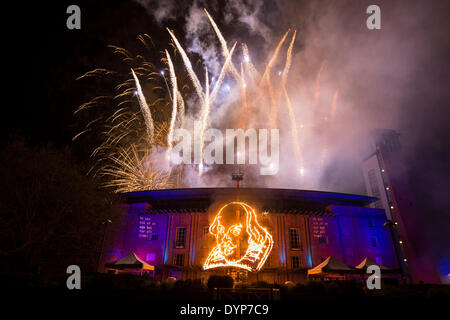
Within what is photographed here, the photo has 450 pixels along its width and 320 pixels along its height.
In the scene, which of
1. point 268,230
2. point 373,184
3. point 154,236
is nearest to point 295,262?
point 268,230

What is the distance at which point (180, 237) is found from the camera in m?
27.8

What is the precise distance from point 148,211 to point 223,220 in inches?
465

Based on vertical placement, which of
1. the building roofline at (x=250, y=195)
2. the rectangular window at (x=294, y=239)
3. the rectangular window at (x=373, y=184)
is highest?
the rectangular window at (x=373, y=184)

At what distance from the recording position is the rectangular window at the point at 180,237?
27364 mm

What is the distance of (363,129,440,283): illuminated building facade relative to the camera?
109 ft

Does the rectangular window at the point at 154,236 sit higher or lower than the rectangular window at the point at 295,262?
higher

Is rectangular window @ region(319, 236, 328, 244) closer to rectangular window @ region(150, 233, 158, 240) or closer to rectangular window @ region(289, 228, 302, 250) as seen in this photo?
rectangular window @ region(289, 228, 302, 250)

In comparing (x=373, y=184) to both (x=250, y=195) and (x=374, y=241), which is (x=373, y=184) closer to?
(x=374, y=241)

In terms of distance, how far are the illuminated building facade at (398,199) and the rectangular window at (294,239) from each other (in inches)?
536

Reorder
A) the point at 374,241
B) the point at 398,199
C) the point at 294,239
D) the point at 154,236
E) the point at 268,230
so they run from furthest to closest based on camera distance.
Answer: the point at 398,199 → the point at 374,241 → the point at 154,236 → the point at 294,239 → the point at 268,230

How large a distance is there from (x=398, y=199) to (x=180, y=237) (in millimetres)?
33882

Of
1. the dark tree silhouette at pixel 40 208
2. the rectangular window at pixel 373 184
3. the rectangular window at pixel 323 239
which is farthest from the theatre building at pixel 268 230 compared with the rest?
the rectangular window at pixel 373 184

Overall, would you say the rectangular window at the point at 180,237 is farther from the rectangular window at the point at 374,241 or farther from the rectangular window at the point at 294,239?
the rectangular window at the point at 374,241

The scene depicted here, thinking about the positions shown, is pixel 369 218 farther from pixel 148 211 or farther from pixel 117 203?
pixel 117 203
